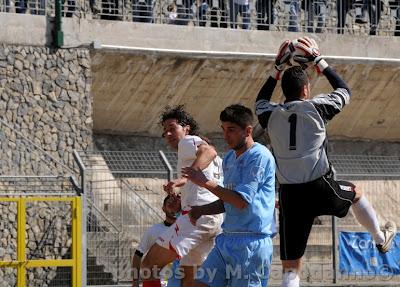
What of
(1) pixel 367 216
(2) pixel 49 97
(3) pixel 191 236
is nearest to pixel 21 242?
(2) pixel 49 97

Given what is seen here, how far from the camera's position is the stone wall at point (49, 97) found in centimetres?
2198

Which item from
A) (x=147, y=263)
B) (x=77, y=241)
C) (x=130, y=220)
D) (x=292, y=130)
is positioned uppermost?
(x=292, y=130)

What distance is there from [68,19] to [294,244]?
13.4 metres

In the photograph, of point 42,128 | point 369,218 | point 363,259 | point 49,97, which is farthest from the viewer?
point 49,97

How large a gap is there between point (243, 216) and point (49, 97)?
13.4 meters

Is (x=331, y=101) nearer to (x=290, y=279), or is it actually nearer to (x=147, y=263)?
(x=290, y=279)

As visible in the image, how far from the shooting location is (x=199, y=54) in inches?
928

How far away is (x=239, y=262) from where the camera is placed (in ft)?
31.0

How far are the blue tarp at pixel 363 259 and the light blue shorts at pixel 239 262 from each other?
440 inches

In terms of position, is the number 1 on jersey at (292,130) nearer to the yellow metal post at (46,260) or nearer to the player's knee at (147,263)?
the player's knee at (147,263)

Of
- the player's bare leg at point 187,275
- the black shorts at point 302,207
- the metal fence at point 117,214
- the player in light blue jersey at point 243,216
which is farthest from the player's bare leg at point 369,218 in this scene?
the metal fence at point 117,214

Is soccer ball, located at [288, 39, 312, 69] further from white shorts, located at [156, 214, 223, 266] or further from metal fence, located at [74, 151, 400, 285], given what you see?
metal fence, located at [74, 151, 400, 285]

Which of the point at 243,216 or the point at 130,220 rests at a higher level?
the point at 243,216

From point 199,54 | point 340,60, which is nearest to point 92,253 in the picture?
point 199,54
